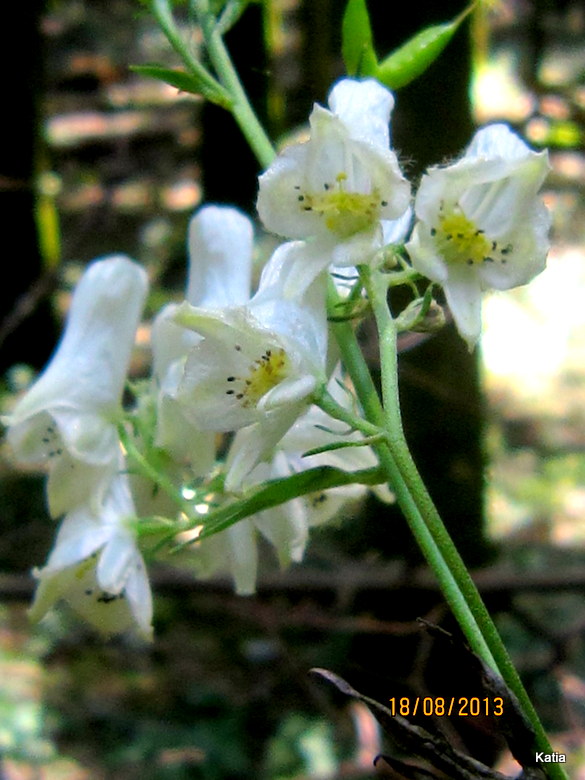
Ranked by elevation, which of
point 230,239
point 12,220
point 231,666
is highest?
point 230,239

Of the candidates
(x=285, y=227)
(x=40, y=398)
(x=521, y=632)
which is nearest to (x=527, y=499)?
(x=521, y=632)

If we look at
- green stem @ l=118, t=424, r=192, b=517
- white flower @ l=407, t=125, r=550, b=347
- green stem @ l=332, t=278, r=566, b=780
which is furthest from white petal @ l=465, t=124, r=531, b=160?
green stem @ l=118, t=424, r=192, b=517

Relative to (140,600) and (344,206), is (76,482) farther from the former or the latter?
(344,206)

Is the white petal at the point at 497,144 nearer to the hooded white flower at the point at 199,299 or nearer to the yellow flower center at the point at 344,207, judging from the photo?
the yellow flower center at the point at 344,207

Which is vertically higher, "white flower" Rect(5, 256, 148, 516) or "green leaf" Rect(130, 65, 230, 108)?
"green leaf" Rect(130, 65, 230, 108)

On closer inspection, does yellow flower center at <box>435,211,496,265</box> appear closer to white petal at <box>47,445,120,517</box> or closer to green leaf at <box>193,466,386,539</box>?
green leaf at <box>193,466,386,539</box>

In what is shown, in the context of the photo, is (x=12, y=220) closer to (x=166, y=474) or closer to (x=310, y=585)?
(x=310, y=585)

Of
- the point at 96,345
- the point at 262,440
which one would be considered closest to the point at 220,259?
the point at 96,345
